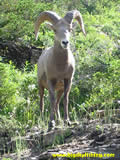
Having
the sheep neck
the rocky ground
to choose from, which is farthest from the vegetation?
the sheep neck

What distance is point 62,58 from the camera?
26.8 feet

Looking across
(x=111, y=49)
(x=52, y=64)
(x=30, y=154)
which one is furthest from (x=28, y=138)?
(x=111, y=49)

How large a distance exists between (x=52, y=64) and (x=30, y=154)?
207 cm

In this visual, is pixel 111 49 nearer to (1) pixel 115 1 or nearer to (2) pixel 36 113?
(2) pixel 36 113

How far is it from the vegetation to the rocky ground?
707mm

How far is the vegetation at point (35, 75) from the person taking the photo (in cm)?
998

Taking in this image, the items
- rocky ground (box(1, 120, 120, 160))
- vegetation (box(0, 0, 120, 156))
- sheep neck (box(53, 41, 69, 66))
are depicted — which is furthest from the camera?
vegetation (box(0, 0, 120, 156))

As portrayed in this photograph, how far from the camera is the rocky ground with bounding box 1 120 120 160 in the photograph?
588 centimetres

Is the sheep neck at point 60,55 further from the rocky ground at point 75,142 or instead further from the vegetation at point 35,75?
the rocky ground at point 75,142

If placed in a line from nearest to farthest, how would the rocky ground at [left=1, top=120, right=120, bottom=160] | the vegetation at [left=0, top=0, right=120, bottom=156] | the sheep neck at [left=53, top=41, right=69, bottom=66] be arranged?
1. the rocky ground at [left=1, top=120, right=120, bottom=160]
2. the sheep neck at [left=53, top=41, right=69, bottom=66]
3. the vegetation at [left=0, top=0, right=120, bottom=156]

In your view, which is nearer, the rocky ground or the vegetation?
the rocky ground

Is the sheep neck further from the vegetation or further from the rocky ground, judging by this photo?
the rocky ground

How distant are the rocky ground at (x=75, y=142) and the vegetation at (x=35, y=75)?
707mm

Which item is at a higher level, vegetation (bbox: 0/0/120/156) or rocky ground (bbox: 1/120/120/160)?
vegetation (bbox: 0/0/120/156)
